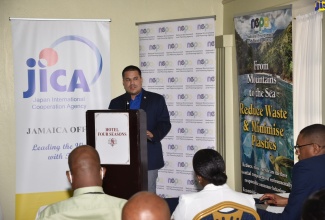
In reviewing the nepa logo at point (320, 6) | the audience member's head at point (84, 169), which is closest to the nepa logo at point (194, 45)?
the nepa logo at point (320, 6)

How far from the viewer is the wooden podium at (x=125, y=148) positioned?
15.7ft

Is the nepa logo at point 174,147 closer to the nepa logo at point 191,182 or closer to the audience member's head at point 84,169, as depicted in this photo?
the nepa logo at point 191,182

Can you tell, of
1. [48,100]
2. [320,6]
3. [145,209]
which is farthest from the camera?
[48,100]

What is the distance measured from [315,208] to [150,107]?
172 inches

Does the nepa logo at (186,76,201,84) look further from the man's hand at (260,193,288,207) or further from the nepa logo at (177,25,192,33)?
the man's hand at (260,193,288,207)

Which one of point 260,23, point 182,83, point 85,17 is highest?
point 85,17

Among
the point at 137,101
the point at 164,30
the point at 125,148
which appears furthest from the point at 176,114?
the point at 125,148

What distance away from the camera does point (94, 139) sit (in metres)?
4.98

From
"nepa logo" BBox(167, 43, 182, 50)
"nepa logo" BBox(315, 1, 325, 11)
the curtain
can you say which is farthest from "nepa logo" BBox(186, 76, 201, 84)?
"nepa logo" BBox(315, 1, 325, 11)

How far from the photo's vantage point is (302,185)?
10.8 ft

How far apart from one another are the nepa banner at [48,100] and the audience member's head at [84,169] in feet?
13.1

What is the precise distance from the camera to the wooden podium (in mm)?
4777

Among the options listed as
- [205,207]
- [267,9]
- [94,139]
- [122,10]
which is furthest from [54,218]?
[122,10]

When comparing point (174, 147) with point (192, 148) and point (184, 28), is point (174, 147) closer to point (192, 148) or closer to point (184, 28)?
point (192, 148)
